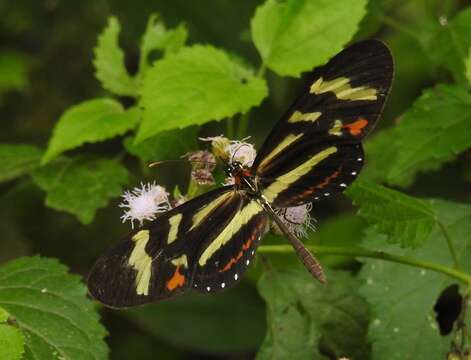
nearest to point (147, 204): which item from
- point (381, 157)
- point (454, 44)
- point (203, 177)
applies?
point (203, 177)

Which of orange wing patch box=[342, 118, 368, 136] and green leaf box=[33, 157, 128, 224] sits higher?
orange wing patch box=[342, 118, 368, 136]

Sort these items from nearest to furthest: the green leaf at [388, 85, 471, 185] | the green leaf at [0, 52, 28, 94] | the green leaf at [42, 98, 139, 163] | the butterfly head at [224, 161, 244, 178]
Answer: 1. the butterfly head at [224, 161, 244, 178]
2. the green leaf at [388, 85, 471, 185]
3. the green leaf at [42, 98, 139, 163]
4. the green leaf at [0, 52, 28, 94]

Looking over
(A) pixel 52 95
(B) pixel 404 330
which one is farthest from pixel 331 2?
(A) pixel 52 95

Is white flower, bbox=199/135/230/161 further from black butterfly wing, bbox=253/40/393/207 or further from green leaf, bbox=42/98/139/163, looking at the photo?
green leaf, bbox=42/98/139/163

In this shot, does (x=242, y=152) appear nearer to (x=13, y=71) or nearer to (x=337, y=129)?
(x=337, y=129)

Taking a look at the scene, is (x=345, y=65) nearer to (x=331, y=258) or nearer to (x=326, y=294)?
(x=326, y=294)

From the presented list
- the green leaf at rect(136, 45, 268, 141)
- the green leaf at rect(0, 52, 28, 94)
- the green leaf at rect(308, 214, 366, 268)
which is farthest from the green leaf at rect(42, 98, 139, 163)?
the green leaf at rect(0, 52, 28, 94)
